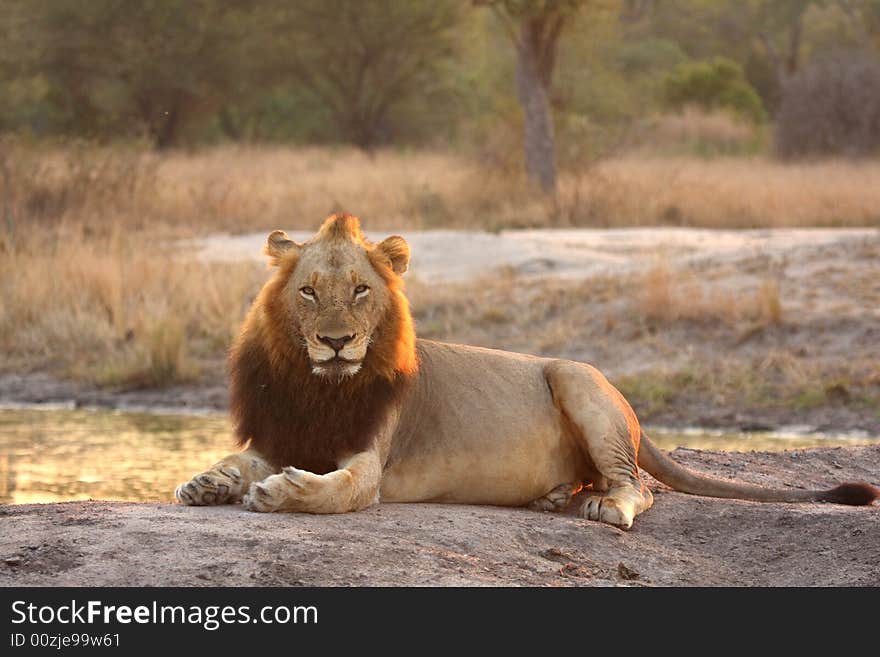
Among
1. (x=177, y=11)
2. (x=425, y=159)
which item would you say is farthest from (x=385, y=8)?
(x=425, y=159)

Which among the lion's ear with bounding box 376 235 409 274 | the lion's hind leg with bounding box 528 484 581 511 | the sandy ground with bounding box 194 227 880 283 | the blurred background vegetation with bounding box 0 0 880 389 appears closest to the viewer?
the lion's ear with bounding box 376 235 409 274

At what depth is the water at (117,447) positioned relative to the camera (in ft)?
25.7

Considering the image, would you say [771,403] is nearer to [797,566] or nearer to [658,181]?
[797,566]

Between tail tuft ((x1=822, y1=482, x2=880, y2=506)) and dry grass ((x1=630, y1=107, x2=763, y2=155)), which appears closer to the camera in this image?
tail tuft ((x1=822, y1=482, x2=880, y2=506))

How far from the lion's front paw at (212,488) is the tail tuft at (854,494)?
7.84ft

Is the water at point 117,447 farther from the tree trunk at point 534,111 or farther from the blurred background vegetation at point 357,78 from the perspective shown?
the blurred background vegetation at point 357,78

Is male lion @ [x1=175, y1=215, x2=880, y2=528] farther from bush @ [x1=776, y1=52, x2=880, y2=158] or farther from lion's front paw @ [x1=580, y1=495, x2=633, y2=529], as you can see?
bush @ [x1=776, y1=52, x2=880, y2=158]

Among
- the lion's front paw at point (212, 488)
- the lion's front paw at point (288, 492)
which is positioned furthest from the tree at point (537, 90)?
the lion's front paw at point (288, 492)

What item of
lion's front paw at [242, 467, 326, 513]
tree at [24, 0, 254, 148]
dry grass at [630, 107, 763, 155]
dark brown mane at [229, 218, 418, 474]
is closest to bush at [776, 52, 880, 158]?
dry grass at [630, 107, 763, 155]

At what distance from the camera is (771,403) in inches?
424

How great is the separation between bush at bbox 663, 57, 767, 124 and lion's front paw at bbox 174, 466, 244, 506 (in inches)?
1228

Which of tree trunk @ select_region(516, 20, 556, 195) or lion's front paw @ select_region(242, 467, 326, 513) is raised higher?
tree trunk @ select_region(516, 20, 556, 195)

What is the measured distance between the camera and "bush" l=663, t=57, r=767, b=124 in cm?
3578
